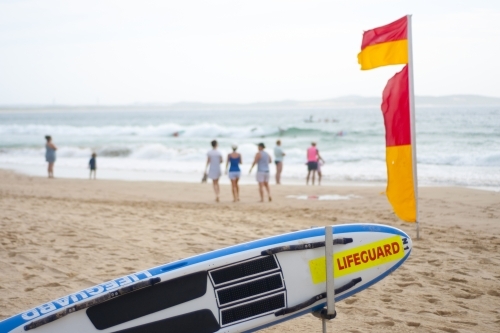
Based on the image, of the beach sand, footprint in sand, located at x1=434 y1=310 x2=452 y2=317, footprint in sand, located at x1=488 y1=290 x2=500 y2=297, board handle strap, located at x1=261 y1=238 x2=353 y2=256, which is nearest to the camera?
board handle strap, located at x1=261 y1=238 x2=353 y2=256

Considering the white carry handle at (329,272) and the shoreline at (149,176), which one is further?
the shoreline at (149,176)

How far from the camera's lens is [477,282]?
20.5 ft

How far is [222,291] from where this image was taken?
443 centimetres

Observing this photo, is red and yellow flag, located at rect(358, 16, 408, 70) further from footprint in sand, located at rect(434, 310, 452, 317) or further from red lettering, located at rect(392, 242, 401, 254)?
footprint in sand, located at rect(434, 310, 452, 317)

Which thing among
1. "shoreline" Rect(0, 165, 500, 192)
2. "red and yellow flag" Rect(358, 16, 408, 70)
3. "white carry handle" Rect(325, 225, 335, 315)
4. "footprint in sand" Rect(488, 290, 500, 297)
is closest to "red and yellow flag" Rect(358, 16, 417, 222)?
"red and yellow flag" Rect(358, 16, 408, 70)

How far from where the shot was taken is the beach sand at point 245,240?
5445mm

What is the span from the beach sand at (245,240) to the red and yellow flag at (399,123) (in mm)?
788

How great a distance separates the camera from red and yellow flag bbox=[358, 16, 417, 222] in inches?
316

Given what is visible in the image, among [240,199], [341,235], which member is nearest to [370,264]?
[341,235]

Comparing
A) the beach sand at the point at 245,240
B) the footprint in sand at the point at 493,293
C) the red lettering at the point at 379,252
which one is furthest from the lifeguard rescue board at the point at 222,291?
the footprint in sand at the point at 493,293

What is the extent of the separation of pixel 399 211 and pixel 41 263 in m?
5.35

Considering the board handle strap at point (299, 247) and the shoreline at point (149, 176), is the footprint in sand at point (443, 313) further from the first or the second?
the shoreline at point (149, 176)

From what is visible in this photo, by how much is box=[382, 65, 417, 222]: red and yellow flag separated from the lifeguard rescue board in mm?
3420

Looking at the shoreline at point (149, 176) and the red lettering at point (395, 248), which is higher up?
the red lettering at point (395, 248)
